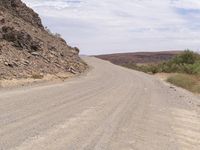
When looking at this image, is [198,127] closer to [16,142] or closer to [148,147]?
[148,147]

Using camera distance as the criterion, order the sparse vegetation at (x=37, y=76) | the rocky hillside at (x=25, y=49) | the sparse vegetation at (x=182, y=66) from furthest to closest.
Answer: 1. the sparse vegetation at (x=182, y=66)
2. the rocky hillside at (x=25, y=49)
3. the sparse vegetation at (x=37, y=76)

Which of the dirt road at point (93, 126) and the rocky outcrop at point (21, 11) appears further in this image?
the rocky outcrop at point (21, 11)

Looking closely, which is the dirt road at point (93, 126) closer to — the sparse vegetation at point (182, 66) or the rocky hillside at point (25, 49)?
the rocky hillside at point (25, 49)

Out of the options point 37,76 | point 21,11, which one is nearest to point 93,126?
point 37,76

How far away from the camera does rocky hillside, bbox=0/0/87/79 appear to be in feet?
131

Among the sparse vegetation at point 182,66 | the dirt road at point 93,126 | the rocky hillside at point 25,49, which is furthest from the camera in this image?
the sparse vegetation at point 182,66

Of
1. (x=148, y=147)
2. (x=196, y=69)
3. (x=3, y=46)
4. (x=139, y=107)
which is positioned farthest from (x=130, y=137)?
(x=196, y=69)

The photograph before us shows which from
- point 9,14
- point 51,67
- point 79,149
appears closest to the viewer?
point 79,149

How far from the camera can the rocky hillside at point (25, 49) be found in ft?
131

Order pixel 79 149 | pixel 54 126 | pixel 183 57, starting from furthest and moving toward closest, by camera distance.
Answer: pixel 183 57 < pixel 54 126 < pixel 79 149

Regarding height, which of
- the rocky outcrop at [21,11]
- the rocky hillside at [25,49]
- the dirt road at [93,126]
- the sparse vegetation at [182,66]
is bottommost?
the sparse vegetation at [182,66]

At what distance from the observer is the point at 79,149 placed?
35.1 feet

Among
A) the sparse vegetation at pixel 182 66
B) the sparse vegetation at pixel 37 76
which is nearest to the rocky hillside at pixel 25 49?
the sparse vegetation at pixel 37 76

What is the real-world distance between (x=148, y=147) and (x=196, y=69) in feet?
192
